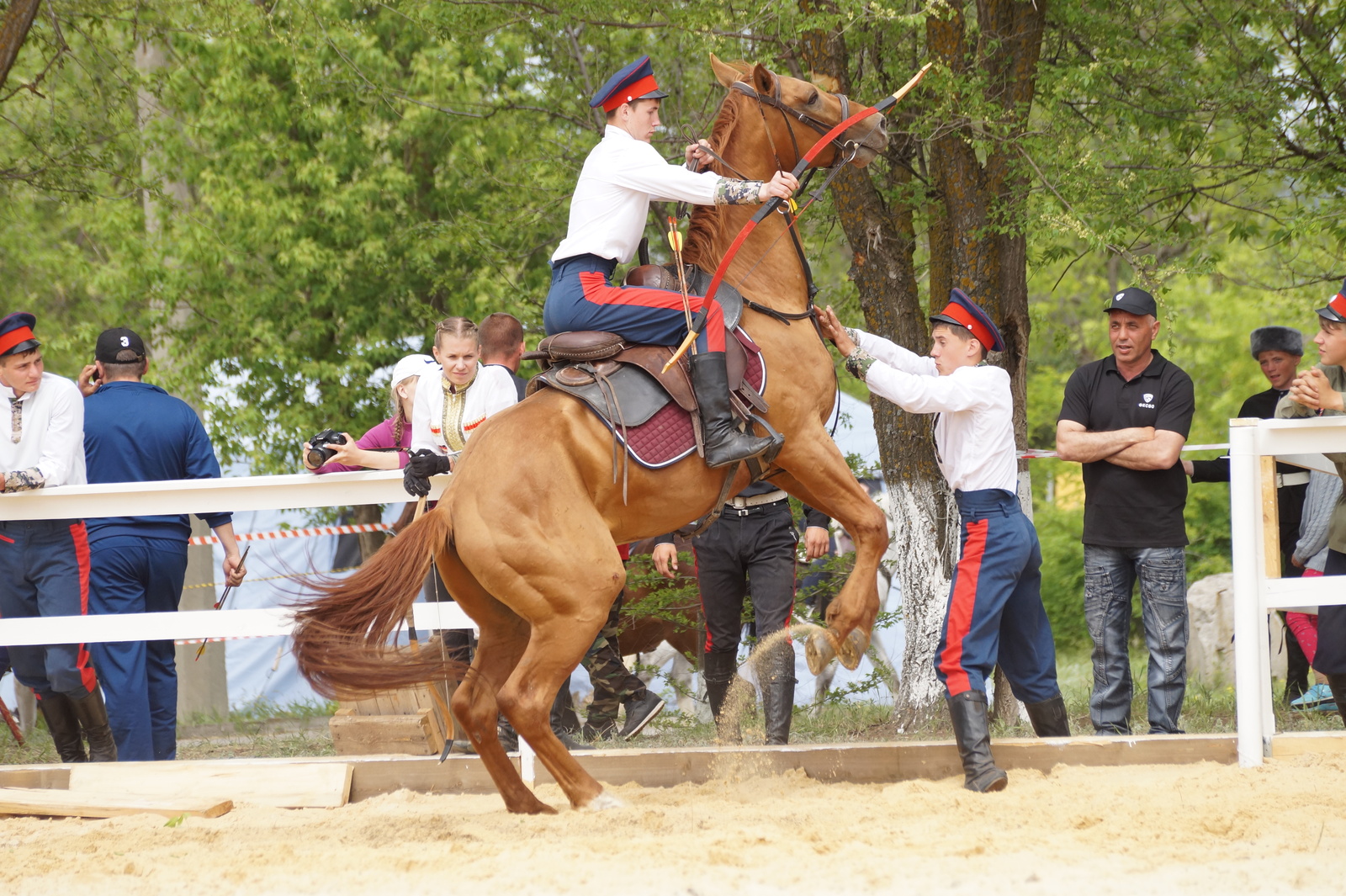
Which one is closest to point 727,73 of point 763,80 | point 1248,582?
point 763,80

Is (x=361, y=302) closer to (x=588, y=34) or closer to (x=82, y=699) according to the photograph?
(x=588, y=34)

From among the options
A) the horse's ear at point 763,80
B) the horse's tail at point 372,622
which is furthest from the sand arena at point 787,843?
the horse's ear at point 763,80

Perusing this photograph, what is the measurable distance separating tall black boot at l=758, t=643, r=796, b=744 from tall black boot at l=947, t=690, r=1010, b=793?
1.11 metres

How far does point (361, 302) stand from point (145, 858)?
27.4ft

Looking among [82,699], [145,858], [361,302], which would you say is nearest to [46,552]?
[82,699]

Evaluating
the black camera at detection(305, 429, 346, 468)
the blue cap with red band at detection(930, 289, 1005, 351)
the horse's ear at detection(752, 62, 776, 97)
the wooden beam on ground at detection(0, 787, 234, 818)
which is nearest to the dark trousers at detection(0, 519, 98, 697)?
the wooden beam on ground at detection(0, 787, 234, 818)

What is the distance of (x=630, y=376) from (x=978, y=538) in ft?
5.40

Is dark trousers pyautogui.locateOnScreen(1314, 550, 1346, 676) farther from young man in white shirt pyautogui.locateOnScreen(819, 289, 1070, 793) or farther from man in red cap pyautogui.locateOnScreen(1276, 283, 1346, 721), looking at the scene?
young man in white shirt pyautogui.locateOnScreen(819, 289, 1070, 793)

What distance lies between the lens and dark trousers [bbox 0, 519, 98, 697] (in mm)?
5902

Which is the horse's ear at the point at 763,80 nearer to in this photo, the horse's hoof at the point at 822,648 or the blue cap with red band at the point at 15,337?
the horse's hoof at the point at 822,648

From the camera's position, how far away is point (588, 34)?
9.55 m

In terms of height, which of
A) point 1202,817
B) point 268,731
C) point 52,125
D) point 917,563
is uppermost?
point 52,125

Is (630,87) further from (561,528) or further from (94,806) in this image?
(94,806)

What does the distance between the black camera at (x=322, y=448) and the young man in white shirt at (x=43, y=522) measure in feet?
4.29
